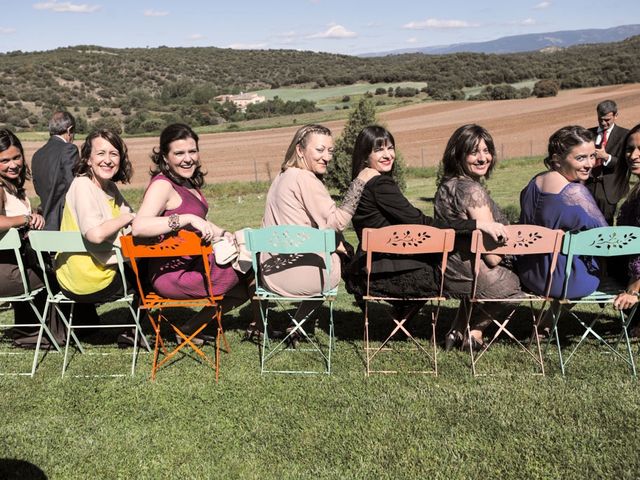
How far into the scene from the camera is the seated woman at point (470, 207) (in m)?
4.00

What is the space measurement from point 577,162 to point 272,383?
265 centimetres

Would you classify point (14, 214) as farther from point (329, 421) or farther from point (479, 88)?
point (479, 88)

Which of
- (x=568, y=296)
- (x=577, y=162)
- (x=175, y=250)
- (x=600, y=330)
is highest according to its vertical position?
(x=577, y=162)

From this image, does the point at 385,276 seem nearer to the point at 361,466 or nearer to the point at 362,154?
the point at 362,154

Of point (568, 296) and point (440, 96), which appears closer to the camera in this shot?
point (568, 296)

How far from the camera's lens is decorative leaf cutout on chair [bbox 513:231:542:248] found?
369 centimetres

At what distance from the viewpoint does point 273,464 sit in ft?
9.98

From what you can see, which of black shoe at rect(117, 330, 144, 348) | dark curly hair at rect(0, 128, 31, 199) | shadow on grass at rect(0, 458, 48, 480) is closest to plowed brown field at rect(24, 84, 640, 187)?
dark curly hair at rect(0, 128, 31, 199)

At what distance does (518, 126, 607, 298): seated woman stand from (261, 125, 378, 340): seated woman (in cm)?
124

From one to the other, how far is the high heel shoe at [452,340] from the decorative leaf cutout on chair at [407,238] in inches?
40.7

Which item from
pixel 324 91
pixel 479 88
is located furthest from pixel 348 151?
pixel 324 91

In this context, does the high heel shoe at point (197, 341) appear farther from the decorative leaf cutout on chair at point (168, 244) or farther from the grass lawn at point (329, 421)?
the decorative leaf cutout on chair at point (168, 244)

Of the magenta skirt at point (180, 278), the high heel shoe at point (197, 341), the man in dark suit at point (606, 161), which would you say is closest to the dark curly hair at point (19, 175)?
the magenta skirt at point (180, 278)

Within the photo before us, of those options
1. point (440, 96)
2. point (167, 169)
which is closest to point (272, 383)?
point (167, 169)
